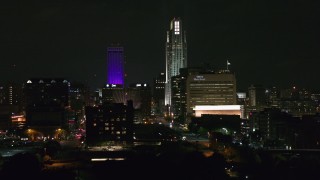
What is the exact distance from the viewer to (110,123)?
3856 cm

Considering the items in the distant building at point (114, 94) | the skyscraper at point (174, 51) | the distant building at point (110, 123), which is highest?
the skyscraper at point (174, 51)

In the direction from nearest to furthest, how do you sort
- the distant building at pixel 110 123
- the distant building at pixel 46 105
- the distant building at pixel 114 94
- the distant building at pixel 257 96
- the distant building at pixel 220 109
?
1. the distant building at pixel 110 123
2. the distant building at pixel 46 105
3. the distant building at pixel 220 109
4. the distant building at pixel 257 96
5. the distant building at pixel 114 94

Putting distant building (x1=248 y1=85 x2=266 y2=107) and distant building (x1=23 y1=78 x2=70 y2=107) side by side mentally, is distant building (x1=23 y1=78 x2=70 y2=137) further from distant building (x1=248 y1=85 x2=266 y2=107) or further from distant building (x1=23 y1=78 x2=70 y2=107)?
distant building (x1=248 y1=85 x2=266 y2=107)

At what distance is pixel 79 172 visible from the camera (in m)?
22.6

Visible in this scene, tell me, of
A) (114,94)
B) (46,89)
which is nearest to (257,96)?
(114,94)

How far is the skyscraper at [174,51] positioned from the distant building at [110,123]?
4628 centimetres

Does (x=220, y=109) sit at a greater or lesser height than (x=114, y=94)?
lesser

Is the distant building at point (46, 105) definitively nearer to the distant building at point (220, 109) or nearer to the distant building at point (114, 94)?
the distant building at point (220, 109)

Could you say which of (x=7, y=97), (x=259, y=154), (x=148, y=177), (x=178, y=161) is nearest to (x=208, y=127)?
(x=259, y=154)

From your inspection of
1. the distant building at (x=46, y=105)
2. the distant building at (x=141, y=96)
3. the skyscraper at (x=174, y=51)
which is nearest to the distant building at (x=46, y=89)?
the distant building at (x=46, y=105)

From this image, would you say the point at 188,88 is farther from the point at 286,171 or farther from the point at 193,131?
the point at 286,171

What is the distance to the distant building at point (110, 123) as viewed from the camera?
1494 inches

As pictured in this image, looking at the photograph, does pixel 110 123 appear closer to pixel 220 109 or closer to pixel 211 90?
pixel 220 109

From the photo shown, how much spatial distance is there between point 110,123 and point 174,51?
5177cm
